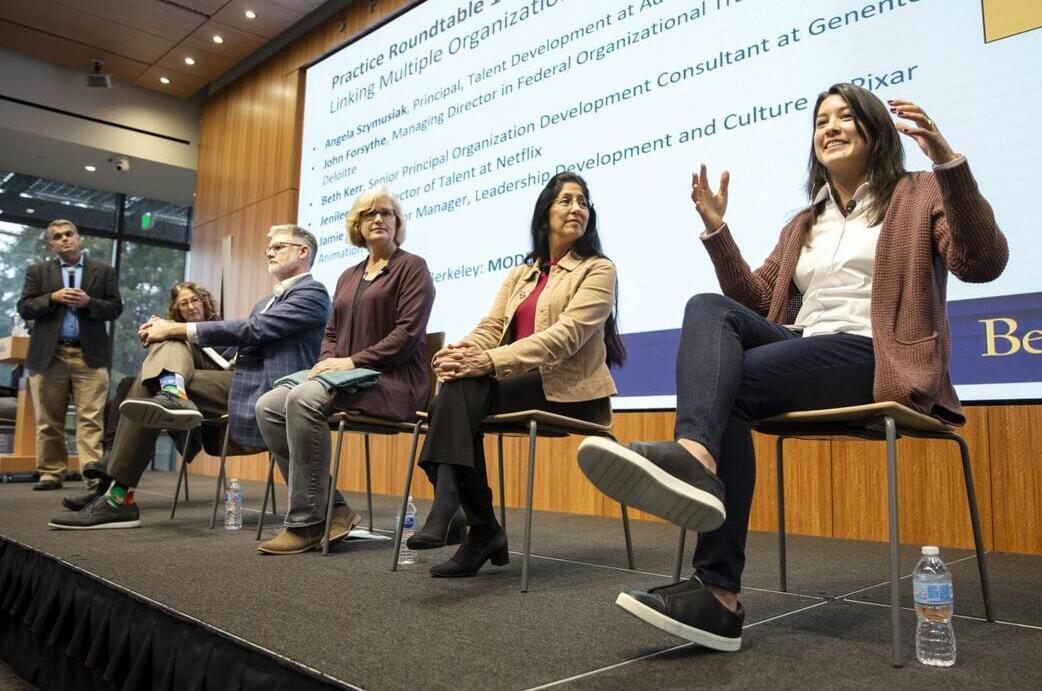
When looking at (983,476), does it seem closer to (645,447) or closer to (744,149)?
(744,149)

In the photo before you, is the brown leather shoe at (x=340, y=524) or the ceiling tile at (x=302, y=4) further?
the ceiling tile at (x=302, y=4)

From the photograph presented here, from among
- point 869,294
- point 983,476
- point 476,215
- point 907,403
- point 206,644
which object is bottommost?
point 206,644

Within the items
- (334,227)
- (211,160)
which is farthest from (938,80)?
(211,160)

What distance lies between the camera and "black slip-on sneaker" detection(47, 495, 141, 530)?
261 centimetres

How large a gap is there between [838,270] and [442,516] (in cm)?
98

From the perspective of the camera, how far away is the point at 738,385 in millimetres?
1235

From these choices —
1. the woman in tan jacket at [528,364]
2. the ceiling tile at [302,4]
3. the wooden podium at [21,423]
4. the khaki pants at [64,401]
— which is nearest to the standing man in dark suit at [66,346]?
the khaki pants at [64,401]

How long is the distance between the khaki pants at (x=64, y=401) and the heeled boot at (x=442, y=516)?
3.48 metres

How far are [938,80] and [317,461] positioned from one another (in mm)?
2235

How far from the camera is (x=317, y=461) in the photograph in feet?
7.21

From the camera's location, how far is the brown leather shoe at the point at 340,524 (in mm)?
2260

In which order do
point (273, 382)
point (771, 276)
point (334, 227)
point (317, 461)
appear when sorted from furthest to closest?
point (334, 227) < point (273, 382) < point (317, 461) < point (771, 276)

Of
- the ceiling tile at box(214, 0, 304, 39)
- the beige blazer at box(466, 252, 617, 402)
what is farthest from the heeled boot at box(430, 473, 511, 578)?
the ceiling tile at box(214, 0, 304, 39)

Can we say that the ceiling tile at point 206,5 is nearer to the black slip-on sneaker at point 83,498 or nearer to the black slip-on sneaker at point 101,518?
the black slip-on sneaker at point 83,498
